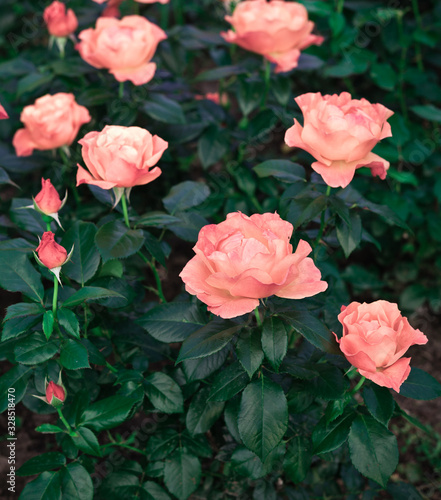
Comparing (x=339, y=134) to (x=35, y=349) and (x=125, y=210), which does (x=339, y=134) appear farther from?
(x=35, y=349)

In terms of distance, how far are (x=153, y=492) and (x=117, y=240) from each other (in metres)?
0.66

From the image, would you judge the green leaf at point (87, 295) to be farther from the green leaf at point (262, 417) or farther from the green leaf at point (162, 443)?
the green leaf at point (162, 443)

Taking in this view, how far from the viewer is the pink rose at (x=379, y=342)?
1.05 metres

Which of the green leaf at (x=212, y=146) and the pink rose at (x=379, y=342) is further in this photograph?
the green leaf at (x=212, y=146)

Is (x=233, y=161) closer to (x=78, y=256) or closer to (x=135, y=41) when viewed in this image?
(x=135, y=41)

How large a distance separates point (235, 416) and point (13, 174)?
54.9 inches

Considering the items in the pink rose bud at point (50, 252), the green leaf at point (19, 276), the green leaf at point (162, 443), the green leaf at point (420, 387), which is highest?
the pink rose bud at point (50, 252)

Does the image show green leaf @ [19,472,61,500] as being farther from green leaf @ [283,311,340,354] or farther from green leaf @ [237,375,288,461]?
green leaf @ [283,311,340,354]

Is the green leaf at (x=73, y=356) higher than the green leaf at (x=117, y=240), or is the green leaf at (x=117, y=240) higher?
the green leaf at (x=117, y=240)

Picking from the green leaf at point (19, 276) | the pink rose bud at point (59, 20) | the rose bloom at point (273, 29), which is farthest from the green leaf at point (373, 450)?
the pink rose bud at point (59, 20)

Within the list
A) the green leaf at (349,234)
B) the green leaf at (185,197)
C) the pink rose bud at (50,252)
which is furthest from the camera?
the green leaf at (185,197)

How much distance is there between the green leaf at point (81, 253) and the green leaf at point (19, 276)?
0.26ft

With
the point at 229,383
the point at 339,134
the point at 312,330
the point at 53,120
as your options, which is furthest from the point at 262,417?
the point at 53,120

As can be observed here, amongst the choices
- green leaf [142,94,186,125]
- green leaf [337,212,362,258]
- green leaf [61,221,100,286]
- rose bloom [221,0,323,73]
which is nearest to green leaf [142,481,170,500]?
green leaf [61,221,100,286]
